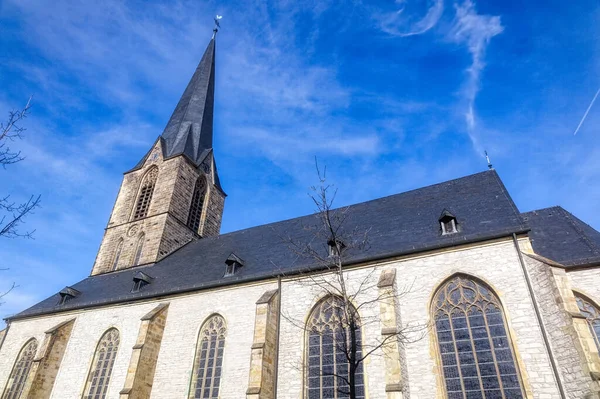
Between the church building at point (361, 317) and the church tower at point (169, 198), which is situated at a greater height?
the church tower at point (169, 198)

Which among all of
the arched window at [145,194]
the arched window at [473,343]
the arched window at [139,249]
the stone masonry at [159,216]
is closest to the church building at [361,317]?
the arched window at [473,343]

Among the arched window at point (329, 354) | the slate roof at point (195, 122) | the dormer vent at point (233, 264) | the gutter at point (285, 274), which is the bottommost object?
the arched window at point (329, 354)

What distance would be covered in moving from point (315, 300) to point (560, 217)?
27.4ft

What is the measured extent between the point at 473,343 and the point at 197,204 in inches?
690

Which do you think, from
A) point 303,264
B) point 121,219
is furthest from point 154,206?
point 303,264

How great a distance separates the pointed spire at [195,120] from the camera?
2462cm

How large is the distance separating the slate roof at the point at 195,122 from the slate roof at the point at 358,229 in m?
6.75

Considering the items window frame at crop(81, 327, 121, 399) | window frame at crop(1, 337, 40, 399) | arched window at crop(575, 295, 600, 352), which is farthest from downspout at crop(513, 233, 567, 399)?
window frame at crop(1, 337, 40, 399)

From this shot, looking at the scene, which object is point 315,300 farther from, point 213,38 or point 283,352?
point 213,38

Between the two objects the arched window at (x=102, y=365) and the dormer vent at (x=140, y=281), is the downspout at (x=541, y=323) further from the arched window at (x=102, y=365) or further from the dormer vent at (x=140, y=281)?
the dormer vent at (x=140, y=281)

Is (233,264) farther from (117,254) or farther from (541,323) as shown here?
(117,254)

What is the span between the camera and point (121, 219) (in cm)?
2286

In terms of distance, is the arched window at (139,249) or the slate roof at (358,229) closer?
the slate roof at (358,229)

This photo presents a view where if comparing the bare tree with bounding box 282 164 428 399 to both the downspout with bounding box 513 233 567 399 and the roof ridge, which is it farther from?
the roof ridge
